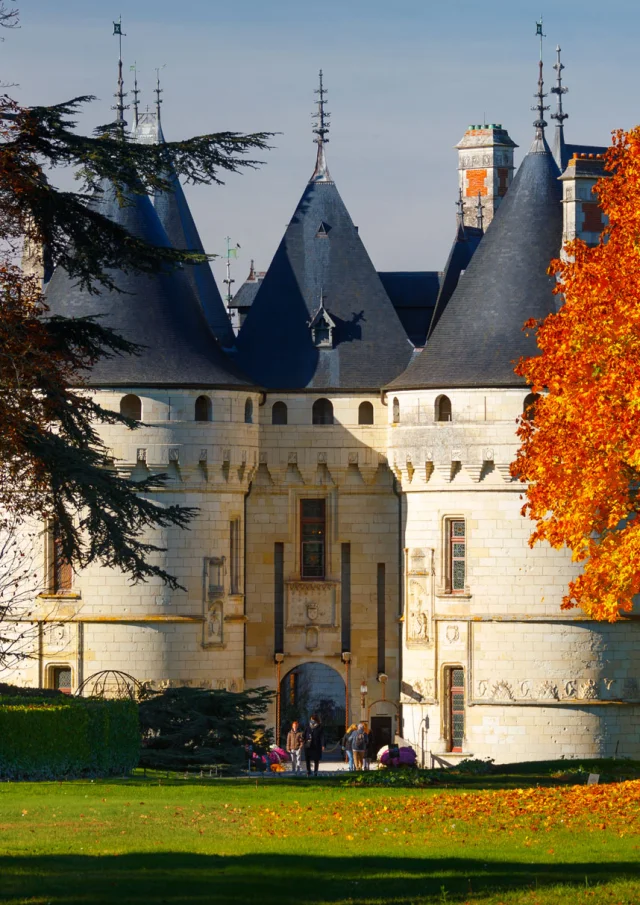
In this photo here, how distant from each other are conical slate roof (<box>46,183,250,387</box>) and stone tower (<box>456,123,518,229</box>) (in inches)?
524

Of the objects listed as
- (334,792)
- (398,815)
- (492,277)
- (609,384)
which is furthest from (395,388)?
(398,815)

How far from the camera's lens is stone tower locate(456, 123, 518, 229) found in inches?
2143

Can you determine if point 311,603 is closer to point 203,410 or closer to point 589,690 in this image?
point 203,410

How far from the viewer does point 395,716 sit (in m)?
44.4

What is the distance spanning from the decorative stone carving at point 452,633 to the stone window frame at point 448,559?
1.95 feet

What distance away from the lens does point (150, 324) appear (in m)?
42.5

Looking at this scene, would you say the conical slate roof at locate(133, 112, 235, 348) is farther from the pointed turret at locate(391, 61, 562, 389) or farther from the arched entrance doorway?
the arched entrance doorway

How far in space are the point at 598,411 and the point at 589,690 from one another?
1344 centimetres

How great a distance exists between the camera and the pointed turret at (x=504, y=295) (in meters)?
42.0

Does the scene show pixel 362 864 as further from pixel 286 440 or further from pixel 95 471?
pixel 286 440

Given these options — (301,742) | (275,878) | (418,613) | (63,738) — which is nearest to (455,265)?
(418,613)

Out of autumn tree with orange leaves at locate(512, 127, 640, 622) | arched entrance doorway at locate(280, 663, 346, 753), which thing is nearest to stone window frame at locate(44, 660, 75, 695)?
arched entrance doorway at locate(280, 663, 346, 753)

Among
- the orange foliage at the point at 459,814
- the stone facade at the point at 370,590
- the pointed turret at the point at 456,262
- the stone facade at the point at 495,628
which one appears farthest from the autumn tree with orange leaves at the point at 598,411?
the pointed turret at the point at 456,262

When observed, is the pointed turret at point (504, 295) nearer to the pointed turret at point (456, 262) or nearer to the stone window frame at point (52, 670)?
the pointed turret at point (456, 262)
